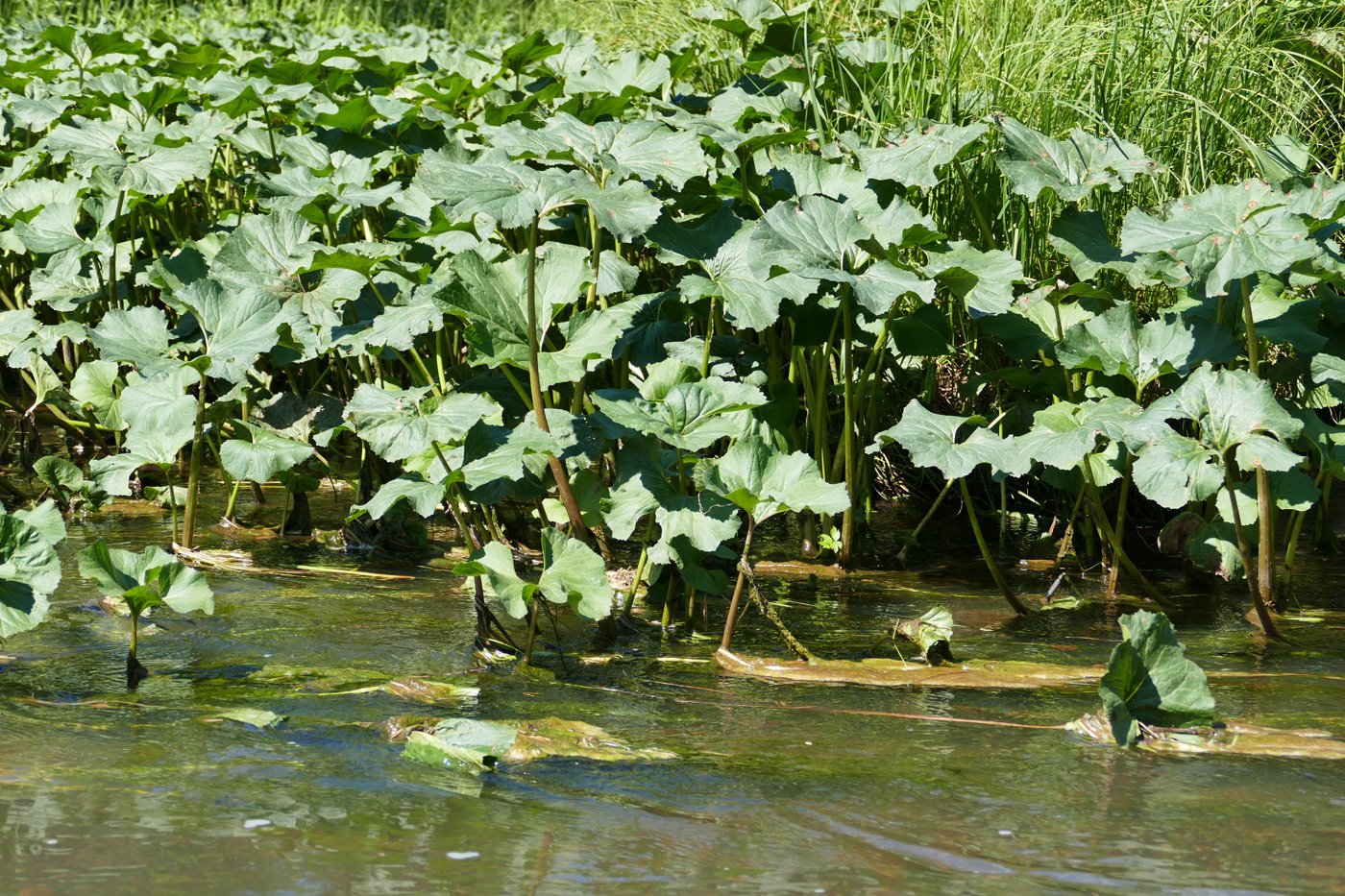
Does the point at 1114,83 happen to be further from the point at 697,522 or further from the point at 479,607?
the point at 479,607

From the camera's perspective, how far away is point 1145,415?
219cm

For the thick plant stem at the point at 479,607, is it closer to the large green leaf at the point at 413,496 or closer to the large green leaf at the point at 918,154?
the large green leaf at the point at 413,496

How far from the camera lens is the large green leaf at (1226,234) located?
210cm

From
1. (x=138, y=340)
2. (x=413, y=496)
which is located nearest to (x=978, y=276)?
(x=413, y=496)

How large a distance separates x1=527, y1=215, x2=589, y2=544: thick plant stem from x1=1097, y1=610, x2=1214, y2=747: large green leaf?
96 cm

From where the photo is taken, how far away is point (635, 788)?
1.61 meters

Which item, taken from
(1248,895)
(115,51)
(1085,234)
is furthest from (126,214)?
(1248,895)

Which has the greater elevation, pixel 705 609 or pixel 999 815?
pixel 705 609

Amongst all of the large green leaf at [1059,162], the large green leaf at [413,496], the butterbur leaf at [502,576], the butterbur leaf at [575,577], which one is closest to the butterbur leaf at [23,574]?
the large green leaf at [413,496]

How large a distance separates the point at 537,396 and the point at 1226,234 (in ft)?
4.07

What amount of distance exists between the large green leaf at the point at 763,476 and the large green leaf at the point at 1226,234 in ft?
2.41

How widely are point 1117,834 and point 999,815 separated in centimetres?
14

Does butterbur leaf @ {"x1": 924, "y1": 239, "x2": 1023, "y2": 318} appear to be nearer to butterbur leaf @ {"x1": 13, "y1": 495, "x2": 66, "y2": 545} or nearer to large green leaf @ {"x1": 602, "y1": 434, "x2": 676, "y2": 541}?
large green leaf @ {"x1": 602, "y1": 434, "x2": 676, "y2": 541}

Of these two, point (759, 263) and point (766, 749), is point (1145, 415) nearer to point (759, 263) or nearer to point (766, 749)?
point (759, 263)
